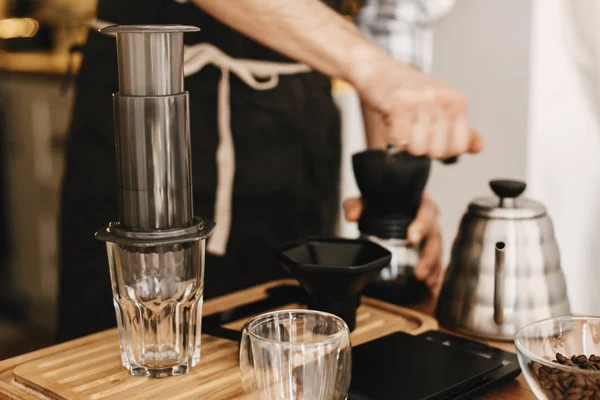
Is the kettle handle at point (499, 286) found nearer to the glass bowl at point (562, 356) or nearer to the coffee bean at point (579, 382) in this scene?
the glass bowl at point (562, 356)

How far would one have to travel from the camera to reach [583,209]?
1.41 m

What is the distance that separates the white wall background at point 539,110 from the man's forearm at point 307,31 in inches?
17.1

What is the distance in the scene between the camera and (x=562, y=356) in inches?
26.5

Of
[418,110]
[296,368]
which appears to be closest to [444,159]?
[418,110]

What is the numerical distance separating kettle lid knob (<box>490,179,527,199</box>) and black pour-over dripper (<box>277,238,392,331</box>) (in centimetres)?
15

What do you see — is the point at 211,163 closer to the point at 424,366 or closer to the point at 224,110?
the point at 224,110

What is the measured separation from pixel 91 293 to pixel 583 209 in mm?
879

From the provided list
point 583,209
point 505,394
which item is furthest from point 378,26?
point 505,394

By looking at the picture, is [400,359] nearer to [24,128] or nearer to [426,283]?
[426,283]

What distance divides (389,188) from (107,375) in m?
0.41

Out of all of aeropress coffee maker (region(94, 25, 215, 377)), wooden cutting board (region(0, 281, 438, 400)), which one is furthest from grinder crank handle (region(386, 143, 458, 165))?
aeropress coffee maker (region(94, 25, 215, 377))

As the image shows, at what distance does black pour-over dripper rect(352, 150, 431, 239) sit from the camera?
955mm

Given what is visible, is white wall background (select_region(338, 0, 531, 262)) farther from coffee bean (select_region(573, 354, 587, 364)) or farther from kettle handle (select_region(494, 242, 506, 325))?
coffee bean (select_region(573, 354, 587, 364))

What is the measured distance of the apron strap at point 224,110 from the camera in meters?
1.20
